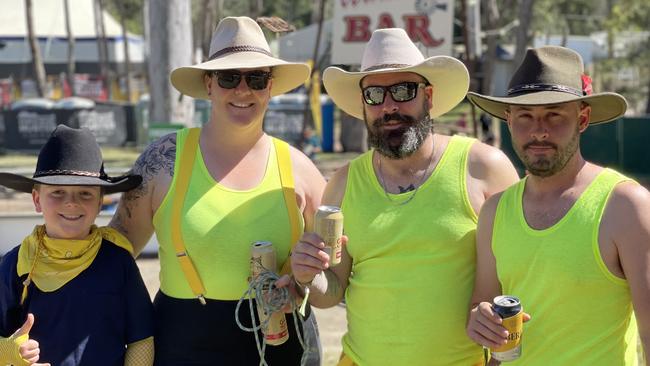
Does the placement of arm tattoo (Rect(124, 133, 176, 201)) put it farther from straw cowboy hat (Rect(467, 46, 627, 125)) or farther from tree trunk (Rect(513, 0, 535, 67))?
tree trunk (Rect(513, 0, 535, 67))

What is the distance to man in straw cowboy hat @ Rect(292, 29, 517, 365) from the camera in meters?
3.00

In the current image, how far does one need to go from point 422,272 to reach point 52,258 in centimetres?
144

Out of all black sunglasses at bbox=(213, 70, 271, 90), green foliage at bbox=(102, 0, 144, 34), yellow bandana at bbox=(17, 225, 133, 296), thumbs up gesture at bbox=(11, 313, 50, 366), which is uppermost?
green foliage at bbox=(102, 0, 144, 34)

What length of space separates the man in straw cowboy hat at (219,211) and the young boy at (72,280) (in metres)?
0.13

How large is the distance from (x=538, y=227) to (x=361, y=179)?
2.62 ft

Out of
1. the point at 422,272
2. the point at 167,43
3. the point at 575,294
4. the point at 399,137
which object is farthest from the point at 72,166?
the point at 167,43

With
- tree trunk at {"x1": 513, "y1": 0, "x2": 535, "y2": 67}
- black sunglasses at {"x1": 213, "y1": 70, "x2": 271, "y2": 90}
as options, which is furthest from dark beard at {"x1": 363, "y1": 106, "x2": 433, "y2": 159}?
tree trunk at {"x1": 513, "y1": 0, "x2": 535, "y2": 67}

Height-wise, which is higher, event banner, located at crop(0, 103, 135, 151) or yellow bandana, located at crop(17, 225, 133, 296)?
yellow bandana, located at crop(17, 225, 133, 296)

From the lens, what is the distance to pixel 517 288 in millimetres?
2725

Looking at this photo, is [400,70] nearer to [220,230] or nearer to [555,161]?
[555,161]

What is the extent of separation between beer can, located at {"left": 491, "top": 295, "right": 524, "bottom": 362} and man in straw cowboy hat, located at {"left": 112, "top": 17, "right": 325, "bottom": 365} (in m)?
1.03

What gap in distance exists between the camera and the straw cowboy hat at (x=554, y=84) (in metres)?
2.71

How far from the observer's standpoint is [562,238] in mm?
2598

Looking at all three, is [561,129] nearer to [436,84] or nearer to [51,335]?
[436,84]
